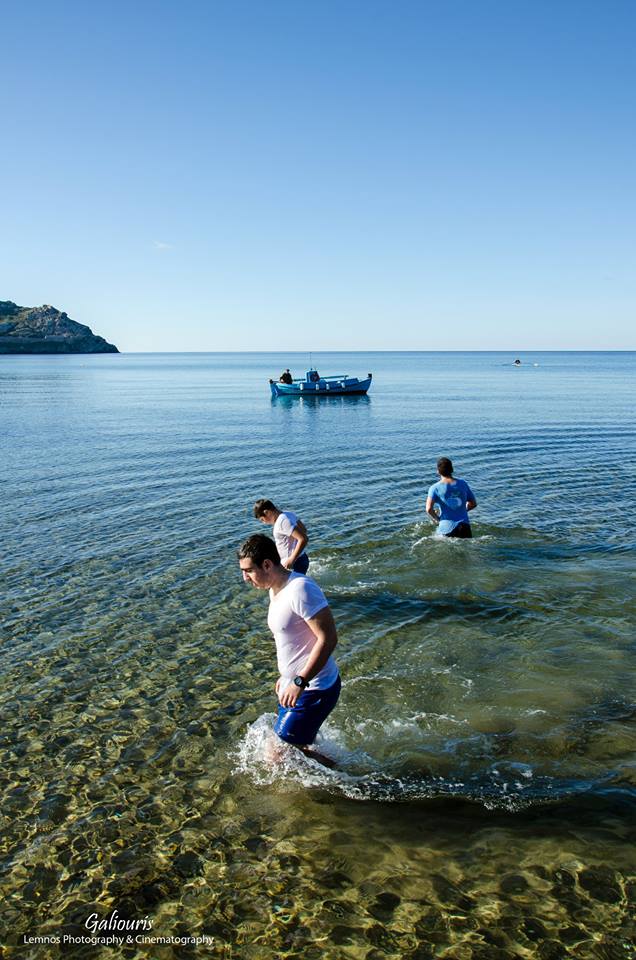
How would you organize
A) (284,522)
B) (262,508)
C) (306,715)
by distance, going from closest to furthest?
1. (306,715)
2. (262,508)
3. (284,522)

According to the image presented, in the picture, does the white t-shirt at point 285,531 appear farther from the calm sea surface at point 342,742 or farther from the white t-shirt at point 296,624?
the white t-shirt at point 296,624

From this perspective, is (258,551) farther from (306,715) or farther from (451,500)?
(451,500)

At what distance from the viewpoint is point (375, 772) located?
254 inches

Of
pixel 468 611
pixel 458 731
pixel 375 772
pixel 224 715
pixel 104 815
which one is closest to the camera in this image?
pixel 104 815

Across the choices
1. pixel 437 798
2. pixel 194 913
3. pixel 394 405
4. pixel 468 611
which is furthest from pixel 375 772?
pixel 394 405

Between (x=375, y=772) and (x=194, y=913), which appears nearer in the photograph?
(x=194, y=913)

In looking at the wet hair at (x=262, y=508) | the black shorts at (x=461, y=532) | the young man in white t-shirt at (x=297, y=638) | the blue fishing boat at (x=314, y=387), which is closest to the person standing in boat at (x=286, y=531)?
the wet hair at (x=262, y=508)

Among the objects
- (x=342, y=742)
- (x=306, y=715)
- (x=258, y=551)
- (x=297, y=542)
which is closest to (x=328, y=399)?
(x=297, y=542)

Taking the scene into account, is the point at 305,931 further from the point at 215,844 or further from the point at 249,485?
the point at 249,485

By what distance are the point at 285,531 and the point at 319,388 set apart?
5303 centimetres

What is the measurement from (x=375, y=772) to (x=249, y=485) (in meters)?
15.6

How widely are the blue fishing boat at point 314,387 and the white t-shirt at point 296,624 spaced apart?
178 ft

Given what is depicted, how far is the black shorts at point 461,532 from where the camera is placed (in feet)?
44.0

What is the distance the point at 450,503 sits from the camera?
13156mm
